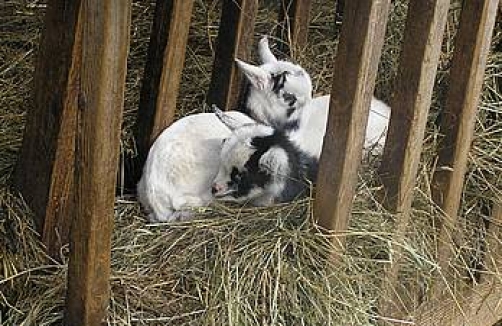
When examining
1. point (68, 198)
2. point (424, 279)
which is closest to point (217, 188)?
point (68, 198)

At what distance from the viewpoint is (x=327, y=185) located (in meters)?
Result: 2.35

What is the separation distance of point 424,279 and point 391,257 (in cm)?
23

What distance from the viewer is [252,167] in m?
2.78

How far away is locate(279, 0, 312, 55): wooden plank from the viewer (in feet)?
11.8

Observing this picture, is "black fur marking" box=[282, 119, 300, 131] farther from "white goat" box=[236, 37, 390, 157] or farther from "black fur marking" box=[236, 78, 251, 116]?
"black fur marking" box=[236, 78, 251, 116]

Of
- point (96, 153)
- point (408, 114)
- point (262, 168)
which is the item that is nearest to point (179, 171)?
point (262, 168)

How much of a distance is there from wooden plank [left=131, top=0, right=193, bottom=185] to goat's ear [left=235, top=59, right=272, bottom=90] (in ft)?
0.67

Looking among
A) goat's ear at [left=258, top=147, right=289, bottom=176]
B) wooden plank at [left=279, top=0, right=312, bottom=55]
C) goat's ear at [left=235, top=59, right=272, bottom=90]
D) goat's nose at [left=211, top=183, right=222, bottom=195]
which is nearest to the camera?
goat's ear at [left=258, top=147, right=289, bottom=176]

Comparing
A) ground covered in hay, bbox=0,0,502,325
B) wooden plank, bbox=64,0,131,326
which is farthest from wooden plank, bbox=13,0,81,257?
wooden plank, bbox=64,0,131,326

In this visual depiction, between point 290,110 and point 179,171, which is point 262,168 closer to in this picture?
point 179,171

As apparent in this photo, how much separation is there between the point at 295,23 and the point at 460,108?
982mm

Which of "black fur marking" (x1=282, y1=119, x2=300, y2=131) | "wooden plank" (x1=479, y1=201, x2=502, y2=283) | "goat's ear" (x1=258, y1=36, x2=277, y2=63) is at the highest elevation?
"goat's ear" (x1=258, y1=36, x2=277, y2=63)

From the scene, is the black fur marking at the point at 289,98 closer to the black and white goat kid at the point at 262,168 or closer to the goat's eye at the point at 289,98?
the goat's eye at the point at 289,98

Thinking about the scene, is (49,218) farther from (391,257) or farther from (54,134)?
(391,257)
